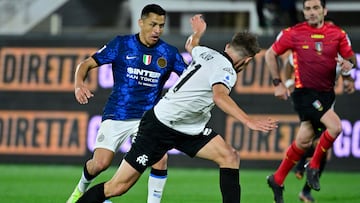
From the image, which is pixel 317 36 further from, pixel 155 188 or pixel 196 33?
pixel 155 188

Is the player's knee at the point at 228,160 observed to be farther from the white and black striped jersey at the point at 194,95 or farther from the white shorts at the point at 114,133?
the white shorts at the point at 114,133

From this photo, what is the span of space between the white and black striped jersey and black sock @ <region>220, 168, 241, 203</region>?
49 centimetres

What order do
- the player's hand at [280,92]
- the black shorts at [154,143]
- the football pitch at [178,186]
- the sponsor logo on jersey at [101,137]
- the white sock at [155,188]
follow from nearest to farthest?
the black shorts at [154,143] → the white sock at [155,188] → the sponsor logo on jersey at [101,137] → the player's hand at [280,92] → the football pitch at [178,186]

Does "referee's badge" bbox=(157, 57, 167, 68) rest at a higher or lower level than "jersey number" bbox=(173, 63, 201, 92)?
lower

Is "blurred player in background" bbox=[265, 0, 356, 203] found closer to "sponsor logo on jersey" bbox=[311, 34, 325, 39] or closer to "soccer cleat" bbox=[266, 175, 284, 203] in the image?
"sponsor logo on jersey" bbox=[311, 34, 325, 39]

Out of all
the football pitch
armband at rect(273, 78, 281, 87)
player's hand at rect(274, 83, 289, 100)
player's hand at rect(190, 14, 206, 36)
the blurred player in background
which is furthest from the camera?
the football pitch

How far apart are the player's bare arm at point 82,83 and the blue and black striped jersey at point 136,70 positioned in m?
0.14

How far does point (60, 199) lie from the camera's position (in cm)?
1329

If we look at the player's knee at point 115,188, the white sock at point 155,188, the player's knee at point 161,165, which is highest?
the player's knee at point 115,188

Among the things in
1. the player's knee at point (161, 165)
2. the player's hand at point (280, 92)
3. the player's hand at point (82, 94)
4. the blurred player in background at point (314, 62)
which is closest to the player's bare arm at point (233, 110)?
the player's hand at point (82, 94)

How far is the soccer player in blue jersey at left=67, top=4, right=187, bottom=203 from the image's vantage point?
1165 cm

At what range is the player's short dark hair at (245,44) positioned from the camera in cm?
973

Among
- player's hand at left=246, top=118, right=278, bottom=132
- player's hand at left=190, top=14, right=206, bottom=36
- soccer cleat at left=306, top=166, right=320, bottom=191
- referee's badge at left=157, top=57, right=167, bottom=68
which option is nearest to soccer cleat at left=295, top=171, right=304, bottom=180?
soccer cleat at left=306, top=166, right=320, bottom=191

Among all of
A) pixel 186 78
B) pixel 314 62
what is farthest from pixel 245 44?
pixel 314 62
